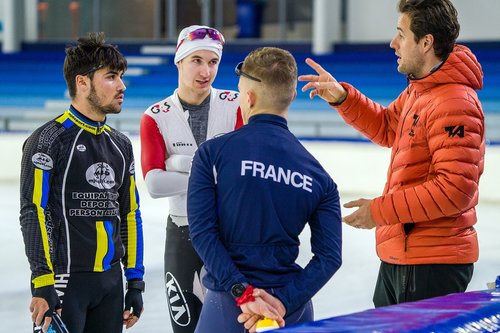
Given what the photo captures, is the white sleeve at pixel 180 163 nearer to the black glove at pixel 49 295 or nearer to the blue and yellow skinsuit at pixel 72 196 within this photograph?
the blue and yellow skinsuit at pixel 72 196

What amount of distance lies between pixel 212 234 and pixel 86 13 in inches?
620

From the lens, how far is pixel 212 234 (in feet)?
6.77

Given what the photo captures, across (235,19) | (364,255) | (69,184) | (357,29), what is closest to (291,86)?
(69,184)

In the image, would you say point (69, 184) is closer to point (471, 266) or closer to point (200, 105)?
point (200, 105)

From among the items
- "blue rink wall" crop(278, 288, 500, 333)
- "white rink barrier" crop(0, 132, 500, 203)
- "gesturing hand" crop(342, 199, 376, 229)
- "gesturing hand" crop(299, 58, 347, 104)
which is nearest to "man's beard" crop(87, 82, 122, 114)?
"gesturing hand" crop(299, 58, 347, 104)

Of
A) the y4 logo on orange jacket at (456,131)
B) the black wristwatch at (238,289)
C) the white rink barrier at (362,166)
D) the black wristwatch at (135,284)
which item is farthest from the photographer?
the white rink barrier at (362,166)

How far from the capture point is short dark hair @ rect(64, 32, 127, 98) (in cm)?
264

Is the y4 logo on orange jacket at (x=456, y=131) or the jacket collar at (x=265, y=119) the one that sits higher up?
the jacket collar at (x=265, y=119)

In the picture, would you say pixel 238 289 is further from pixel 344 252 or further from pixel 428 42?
pixel 344 252

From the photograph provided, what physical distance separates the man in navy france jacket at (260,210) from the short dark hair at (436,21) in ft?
1.75

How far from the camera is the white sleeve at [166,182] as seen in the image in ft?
9.57

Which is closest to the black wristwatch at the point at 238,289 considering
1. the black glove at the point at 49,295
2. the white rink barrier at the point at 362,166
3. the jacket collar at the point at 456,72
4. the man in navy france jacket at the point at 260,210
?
the man in navy france jacket at the point at 260,210

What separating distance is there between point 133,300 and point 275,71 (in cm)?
99

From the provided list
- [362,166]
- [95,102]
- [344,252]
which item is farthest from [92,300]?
[362,166]
